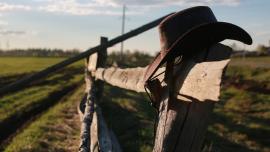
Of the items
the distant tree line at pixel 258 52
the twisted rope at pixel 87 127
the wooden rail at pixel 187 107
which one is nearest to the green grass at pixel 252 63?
the distant tree line at pixel 258 52

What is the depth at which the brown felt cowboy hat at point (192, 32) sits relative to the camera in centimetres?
301

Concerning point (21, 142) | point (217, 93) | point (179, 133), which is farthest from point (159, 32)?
point (21, 142)

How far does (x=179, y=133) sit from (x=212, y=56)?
20.5 inches

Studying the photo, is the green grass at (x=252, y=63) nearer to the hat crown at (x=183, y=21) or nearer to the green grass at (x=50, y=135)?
the green grass at (x=50, y=135)

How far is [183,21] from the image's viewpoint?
314cm

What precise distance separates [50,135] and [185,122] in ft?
22.6

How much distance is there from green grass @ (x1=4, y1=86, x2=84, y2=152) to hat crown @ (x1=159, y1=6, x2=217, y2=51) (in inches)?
205

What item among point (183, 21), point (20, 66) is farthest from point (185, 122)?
point (20, 66)

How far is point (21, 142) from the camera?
9.16 m

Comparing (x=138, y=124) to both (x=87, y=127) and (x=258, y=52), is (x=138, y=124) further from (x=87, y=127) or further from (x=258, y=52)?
(x=258, y=52)

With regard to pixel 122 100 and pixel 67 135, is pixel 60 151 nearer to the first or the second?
pixel 67 135

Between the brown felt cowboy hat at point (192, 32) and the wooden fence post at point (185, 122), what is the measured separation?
0.32 feet

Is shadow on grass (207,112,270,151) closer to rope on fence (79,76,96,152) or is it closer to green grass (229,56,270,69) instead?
rope on fence (79,76,96,152)

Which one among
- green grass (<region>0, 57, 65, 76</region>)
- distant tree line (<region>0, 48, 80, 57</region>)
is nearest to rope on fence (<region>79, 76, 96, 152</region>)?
green grass (<region>0, 57, 65, 76</region>)
